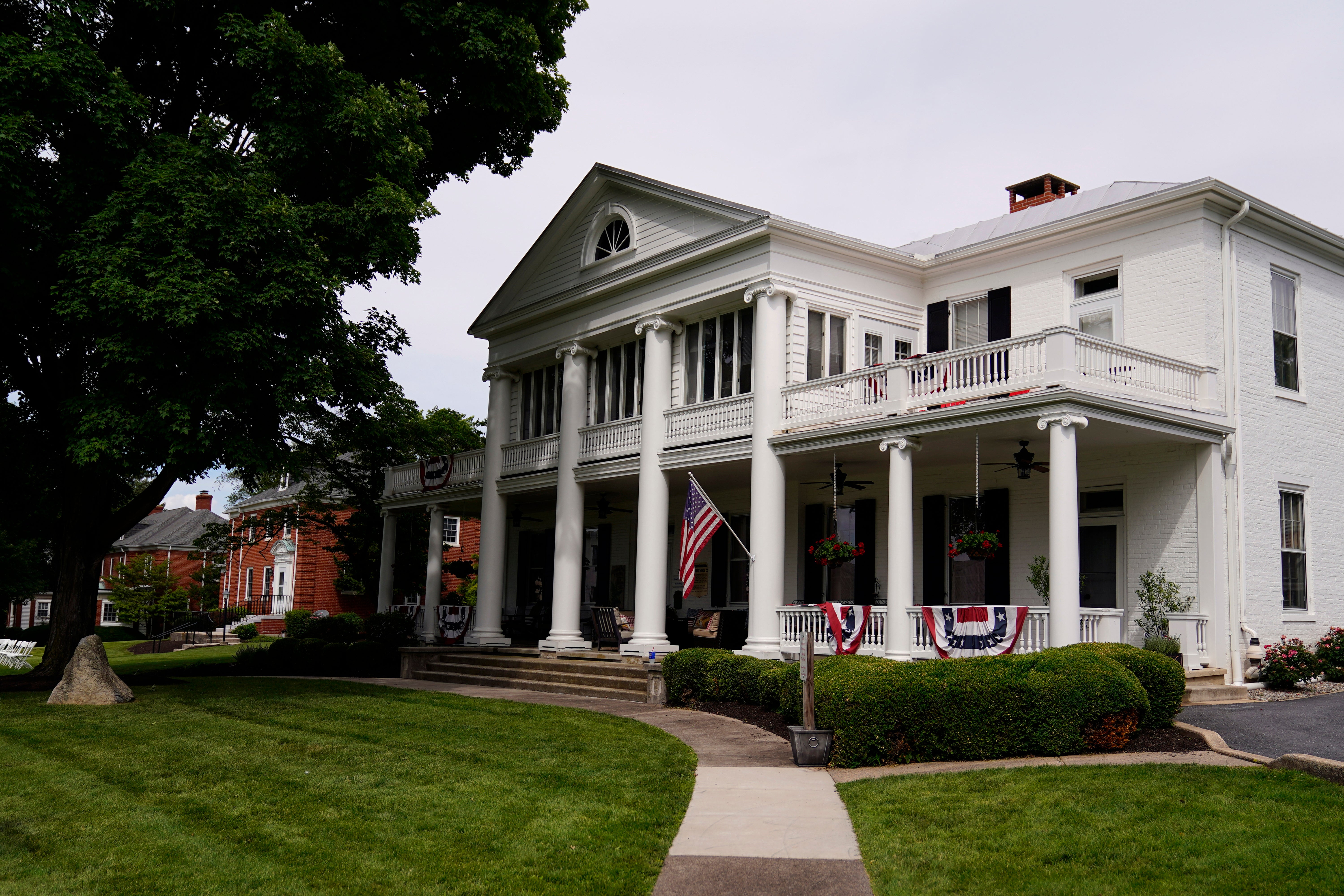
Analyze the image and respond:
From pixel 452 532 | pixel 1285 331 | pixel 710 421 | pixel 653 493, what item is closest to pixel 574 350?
pixel 653 493

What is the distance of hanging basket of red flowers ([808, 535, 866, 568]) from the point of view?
54.5 ft

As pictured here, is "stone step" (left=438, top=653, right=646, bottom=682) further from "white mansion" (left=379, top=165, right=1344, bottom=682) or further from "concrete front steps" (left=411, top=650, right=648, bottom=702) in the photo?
"white mansion" (left=379, top=165, right=1344, bottom=682)

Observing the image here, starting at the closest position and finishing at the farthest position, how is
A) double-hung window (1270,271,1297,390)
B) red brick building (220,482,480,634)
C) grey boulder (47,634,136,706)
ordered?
grey boulder (47,634,136,706)
double-hung window (1270,271,1297,390)
red brick building (220,482,480,634)

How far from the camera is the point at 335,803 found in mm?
8422

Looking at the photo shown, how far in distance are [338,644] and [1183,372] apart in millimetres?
17911

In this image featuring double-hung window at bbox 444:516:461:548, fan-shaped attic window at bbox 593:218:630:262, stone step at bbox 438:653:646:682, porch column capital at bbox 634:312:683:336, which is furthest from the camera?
double-hung window at bbox 444:516:461:548

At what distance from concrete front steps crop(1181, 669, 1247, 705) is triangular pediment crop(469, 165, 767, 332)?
9.51m

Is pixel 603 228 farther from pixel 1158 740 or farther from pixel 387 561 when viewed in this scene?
pixel 1158 740

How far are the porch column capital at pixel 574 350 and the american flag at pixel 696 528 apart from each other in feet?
19.7

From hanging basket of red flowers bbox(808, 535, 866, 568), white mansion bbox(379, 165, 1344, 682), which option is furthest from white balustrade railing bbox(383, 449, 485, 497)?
hanging basket of red flowers bbox(808, 535, 866, 568)

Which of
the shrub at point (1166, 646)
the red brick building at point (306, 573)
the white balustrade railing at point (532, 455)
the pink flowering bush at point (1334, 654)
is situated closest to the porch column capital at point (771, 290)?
the white balustrade railing at point (532, 455)

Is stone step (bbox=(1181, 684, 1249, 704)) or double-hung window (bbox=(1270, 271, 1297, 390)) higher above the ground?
double-hung window (bbox=(1270, 271, 1297, 390))

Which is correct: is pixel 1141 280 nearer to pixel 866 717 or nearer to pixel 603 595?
pixel 866 717

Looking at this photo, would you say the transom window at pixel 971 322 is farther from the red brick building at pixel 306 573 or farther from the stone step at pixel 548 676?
the red brick building at pixel 306 573
